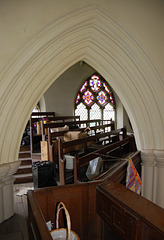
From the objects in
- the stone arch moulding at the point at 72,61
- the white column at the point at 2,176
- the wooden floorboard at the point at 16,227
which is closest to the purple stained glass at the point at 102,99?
the stone arch moulding at the point at 72,61

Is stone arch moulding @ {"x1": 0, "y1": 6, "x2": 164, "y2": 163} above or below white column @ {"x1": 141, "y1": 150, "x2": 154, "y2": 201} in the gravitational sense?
above

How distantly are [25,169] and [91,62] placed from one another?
3.77m

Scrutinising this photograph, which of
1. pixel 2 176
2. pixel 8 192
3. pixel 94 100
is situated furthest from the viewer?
pixel 94 100

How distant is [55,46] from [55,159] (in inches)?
91.1

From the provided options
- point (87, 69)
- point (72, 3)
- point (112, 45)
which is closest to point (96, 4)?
point (72, 3)

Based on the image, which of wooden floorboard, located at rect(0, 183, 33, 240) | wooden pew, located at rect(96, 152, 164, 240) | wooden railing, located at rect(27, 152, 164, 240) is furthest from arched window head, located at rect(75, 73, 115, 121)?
wooden pew, located at rect(96, 152, 164, 240)

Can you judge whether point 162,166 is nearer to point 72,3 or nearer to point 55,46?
point 55,46

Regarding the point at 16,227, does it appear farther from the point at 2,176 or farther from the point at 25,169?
the point at 25,169

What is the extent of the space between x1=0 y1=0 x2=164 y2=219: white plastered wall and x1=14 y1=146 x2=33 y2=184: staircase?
10.1 feet

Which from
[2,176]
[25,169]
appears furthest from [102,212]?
[25,169]

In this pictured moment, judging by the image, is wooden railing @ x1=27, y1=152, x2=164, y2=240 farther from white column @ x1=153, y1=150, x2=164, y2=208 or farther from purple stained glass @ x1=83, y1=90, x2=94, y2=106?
purple stained glass @ x1=83, y1=90, x2=94, y2=106

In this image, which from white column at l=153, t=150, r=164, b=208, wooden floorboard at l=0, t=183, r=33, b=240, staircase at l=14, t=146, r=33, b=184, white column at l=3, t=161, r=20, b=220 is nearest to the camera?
wooden floorboard at l=0, t=183, r=33, b=240

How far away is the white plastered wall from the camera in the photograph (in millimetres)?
1816

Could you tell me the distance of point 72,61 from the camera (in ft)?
7.50
